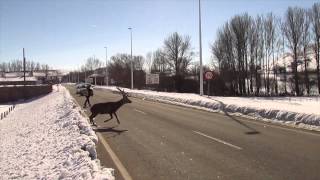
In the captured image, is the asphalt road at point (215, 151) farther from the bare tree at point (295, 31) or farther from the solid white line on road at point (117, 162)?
the bare tree at point (295, 31)

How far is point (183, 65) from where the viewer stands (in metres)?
98.2

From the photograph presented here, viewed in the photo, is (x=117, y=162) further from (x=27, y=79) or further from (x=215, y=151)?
(x=27, y=79)

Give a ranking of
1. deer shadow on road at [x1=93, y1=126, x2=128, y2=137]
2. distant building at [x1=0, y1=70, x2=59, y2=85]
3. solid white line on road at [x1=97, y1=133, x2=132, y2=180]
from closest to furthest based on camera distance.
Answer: solid white line on road at [x1=97, y1=133, x2=132, y2=180] → deer shadow on road at [x1=93, y1=126, x2=128, y2=137] → distant building at [x1=0, y1=70, x2=59, y2=85]

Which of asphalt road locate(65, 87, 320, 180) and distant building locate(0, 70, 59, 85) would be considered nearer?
asphalt road locate(65, 87, 320, 180)

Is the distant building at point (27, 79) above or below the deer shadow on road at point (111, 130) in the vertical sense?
above

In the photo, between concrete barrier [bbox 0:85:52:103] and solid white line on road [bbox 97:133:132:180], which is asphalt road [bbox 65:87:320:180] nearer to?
solid white line on road [bbox 97:133:132:180]

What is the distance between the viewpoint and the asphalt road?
29.1 ft

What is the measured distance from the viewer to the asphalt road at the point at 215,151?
8.87m

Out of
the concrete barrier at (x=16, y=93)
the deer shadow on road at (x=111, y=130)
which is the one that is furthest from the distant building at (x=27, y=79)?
the deer shadow on road at (x=111, y=130)

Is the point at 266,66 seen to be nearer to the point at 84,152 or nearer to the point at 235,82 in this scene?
the point at 235,82

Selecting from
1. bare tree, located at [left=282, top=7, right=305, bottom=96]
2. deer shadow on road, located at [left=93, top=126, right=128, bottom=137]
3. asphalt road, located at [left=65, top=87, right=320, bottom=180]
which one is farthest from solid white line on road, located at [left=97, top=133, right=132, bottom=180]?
bare tree, located at [left=282, top=7, right=305, bottom=96]

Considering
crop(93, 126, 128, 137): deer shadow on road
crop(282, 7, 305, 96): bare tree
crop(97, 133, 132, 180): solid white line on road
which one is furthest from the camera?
crop(282, 7, 305, 96): bare tree

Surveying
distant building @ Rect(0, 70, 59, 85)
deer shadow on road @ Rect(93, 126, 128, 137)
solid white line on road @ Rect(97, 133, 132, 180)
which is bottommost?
solid white line on road @ Rect(97, 133, 132, 180)

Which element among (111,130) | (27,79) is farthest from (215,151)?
(27,79)
